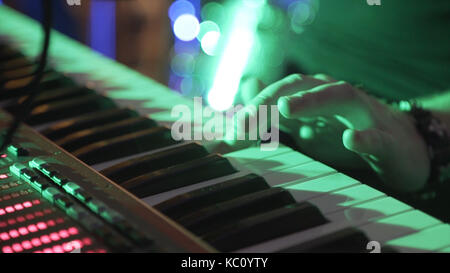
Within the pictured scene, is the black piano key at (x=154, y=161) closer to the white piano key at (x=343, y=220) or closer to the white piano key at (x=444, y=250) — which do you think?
the white piano key at (x=343, y=220)

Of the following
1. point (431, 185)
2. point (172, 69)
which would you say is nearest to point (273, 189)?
point (431, 185)

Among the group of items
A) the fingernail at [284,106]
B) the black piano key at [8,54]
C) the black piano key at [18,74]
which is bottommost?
the black piano key at [18,74]

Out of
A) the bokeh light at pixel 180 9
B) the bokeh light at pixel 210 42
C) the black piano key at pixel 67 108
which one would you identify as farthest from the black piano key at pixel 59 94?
the bokeh light at pixel 180 9

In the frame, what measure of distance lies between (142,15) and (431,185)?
2.54 metres

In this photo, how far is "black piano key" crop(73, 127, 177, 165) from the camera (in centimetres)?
95

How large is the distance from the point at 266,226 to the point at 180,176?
0.65 ft

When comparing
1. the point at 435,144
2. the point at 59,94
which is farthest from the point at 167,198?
the point at 435,144

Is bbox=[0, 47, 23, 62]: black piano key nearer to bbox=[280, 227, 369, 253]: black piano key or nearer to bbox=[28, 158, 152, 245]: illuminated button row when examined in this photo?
bbox=[28, 158, 152, 245]: illuminated button row

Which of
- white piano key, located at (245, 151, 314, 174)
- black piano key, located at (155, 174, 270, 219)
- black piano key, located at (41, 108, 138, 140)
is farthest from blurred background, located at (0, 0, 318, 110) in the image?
black piano key, located at (155, 174, 270, 219)

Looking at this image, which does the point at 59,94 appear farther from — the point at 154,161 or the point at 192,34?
the point at 192,34

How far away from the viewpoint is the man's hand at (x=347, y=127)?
35.9 inches

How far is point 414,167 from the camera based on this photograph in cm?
111

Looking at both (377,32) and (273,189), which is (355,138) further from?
(377,32)

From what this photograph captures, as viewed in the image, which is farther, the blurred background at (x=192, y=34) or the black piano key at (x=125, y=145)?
the blurred background at (x=192, y=34)
